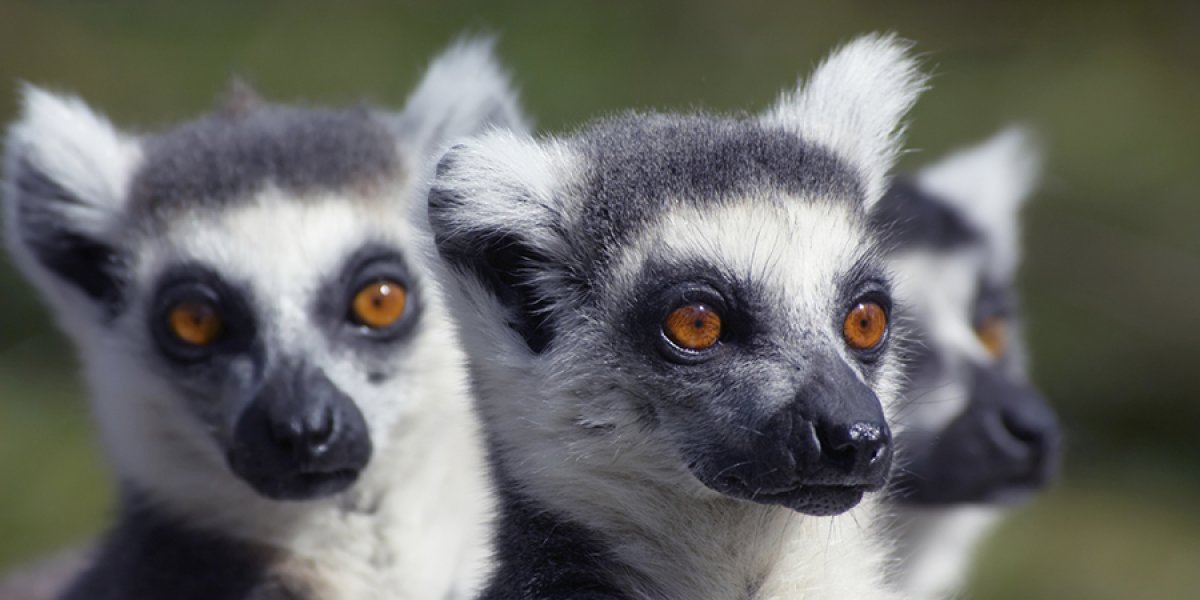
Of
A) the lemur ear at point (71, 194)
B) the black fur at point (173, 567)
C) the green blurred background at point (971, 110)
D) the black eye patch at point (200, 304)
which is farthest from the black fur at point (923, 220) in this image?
the green blurred background at point (971, 110)

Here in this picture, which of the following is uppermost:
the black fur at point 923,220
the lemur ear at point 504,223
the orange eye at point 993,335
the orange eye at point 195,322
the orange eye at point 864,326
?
the black fur at point 923,220

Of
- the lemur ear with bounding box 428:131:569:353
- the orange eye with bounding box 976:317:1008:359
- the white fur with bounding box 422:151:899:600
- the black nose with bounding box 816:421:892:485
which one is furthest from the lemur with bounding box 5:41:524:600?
the orange eye with bounding box 976:317:1008:359

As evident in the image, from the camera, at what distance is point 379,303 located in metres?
3.49

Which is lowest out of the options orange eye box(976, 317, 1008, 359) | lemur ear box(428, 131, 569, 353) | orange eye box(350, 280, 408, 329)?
lemur ear box(428, 131, 569, 353)

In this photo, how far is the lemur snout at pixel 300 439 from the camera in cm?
309

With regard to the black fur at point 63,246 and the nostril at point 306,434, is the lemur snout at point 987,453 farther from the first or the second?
the black fur at point 63,246

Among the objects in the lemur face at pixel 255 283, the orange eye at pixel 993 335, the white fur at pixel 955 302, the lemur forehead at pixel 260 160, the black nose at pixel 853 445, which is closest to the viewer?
the black nose at pixel 853 445

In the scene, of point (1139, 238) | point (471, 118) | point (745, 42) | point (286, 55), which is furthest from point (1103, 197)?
point (471, 118)

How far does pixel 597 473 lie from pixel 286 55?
8178 millimetres

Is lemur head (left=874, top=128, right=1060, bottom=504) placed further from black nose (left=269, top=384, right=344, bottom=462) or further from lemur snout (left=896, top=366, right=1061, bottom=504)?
black nose (left=269, top=384, right=344, bottom=462)

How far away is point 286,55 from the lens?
1010 cm

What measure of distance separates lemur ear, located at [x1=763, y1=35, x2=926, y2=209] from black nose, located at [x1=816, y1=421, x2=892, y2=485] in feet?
2.49

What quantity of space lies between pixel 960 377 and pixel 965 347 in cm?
16

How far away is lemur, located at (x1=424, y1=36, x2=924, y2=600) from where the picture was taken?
93.6 inches
